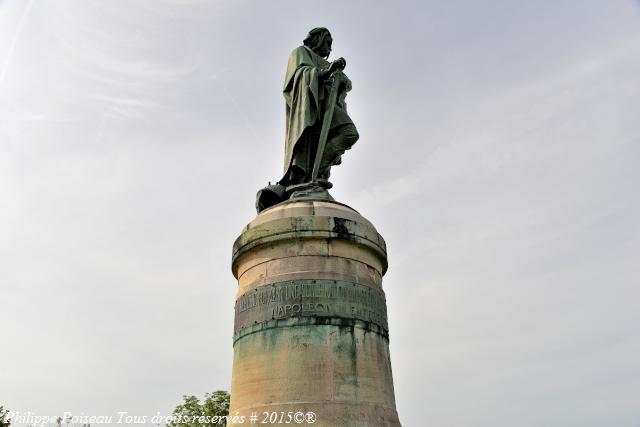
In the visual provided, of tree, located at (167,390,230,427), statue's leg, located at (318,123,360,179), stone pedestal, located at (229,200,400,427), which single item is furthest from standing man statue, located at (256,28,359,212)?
tree, located at (167,390,230,427)

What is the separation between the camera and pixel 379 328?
6.82m

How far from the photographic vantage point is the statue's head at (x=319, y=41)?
9.76m

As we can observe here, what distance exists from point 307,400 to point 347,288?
4.83 ft

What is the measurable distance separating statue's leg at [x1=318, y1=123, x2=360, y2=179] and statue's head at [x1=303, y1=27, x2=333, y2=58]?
189 centimetres

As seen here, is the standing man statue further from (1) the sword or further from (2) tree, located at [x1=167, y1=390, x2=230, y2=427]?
(2) tree, located at [x1=167, y1=390, x2=230, y2=427]

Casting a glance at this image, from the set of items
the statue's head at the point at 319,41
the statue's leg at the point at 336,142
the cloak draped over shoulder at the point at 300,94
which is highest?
the statue's head at the point at 319,41

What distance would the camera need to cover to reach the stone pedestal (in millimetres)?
6059

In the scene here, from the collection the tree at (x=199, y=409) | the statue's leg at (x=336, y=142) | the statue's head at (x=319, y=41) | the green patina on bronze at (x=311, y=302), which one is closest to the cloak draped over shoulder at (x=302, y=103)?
the statue's leg at (x=336, y=142)

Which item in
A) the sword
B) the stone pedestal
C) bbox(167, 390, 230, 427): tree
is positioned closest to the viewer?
the stone pedestal

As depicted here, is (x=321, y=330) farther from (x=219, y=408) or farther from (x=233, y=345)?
(x=219, y=408)

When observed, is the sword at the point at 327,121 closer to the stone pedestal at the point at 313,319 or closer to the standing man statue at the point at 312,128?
the standing man statue at the point at 312,128

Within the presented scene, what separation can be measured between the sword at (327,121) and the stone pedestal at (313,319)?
1012 millimetres

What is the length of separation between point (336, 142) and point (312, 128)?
0.46m

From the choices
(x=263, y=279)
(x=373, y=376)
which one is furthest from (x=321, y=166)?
(x=373, y=376)
